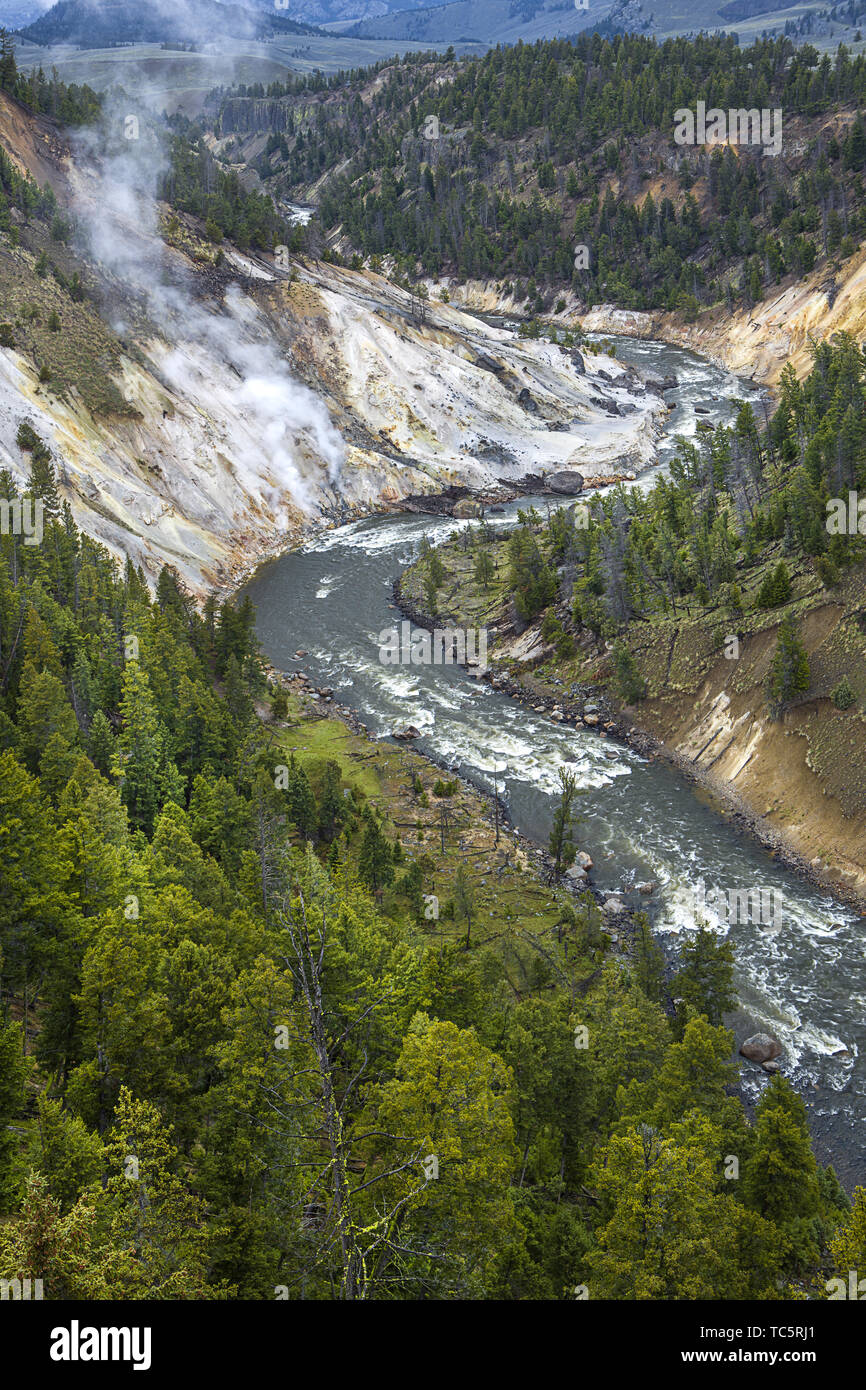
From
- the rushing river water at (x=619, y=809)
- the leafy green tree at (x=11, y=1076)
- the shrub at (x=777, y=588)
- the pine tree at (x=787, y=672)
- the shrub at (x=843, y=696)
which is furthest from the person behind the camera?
the shrub at (x=777, y=588)

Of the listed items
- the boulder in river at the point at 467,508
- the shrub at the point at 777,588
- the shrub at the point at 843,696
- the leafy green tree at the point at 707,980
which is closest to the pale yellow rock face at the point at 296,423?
the boulder in river at the point at 467,508

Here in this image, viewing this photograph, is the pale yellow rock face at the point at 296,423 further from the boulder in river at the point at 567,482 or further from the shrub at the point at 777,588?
the shrub at the point at 777,588

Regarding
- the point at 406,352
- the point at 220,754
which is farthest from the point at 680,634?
the point at 406,352

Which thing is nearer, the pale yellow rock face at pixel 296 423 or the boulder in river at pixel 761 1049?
the boulder in river at pixel 761 1049

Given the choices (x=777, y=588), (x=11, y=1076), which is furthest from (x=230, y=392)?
(x=11, y=1076)

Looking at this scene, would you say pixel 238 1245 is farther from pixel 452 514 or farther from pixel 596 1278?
pixel 452 514

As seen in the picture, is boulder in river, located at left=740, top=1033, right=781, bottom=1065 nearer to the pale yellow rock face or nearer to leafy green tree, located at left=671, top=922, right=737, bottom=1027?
leafy green tree, located at left=671, top=922, right=737, bottom=1027

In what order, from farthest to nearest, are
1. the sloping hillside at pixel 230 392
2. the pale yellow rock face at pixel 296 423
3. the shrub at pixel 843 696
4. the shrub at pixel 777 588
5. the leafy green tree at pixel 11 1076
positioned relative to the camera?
the sloping hillside at pixel 230 392, the pale yellow rock face at pixel 296 423, the shrub at pixel 777 588, the shrub at pixel 843 696, the leafy green tree at pixel 11 1076
